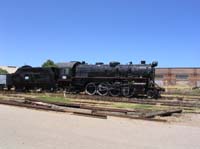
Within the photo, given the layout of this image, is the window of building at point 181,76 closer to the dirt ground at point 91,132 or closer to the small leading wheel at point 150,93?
the small leading wheel at point 150,93

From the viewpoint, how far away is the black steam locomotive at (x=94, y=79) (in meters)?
29.3

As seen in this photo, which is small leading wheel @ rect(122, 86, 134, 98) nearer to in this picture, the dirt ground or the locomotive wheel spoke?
the locomotive wheel spoke

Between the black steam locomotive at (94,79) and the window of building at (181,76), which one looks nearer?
the black steam locomotive at (94,79)

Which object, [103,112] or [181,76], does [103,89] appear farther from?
[181,76]

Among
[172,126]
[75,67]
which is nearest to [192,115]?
[172,126]

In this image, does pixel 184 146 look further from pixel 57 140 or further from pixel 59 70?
pixel 59 70

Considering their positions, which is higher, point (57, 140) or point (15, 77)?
point (15, 77)

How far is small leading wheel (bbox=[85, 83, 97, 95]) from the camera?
104 ft

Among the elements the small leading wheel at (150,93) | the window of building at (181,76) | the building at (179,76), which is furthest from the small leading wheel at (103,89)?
the window of building at (181,76)

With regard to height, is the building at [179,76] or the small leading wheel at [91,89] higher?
the building at [179,76]

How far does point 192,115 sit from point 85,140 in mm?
8089

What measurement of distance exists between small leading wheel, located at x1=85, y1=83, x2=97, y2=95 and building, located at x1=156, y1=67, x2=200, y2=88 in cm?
6714

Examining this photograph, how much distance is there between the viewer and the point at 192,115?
17484mm

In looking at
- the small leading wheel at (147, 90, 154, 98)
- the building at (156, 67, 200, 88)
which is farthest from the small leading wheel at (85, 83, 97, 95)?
the building at (156, 67, 200, 88)
